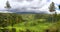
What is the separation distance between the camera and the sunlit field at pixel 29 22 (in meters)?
2.15

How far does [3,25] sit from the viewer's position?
221 centimetres

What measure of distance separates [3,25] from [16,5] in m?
0.37

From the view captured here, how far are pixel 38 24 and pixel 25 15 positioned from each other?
24 cm

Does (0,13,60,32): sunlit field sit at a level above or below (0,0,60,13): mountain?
below

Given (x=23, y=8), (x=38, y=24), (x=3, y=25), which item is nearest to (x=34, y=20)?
(x=38, y=24)

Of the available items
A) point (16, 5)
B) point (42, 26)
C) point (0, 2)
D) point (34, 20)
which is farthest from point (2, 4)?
point (42, 26)

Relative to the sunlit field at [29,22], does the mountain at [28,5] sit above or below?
above

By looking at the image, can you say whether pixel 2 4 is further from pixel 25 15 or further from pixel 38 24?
pixel 38 24

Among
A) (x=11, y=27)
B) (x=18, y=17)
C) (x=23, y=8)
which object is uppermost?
(x=23, y=8)

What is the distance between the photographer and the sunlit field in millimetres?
2150

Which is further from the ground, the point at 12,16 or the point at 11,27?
the point at 12,16

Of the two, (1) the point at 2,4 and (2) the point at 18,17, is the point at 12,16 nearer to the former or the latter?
(2) the point at 18,17

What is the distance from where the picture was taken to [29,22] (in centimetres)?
219

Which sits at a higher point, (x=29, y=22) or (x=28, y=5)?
(x=28, y=5)
